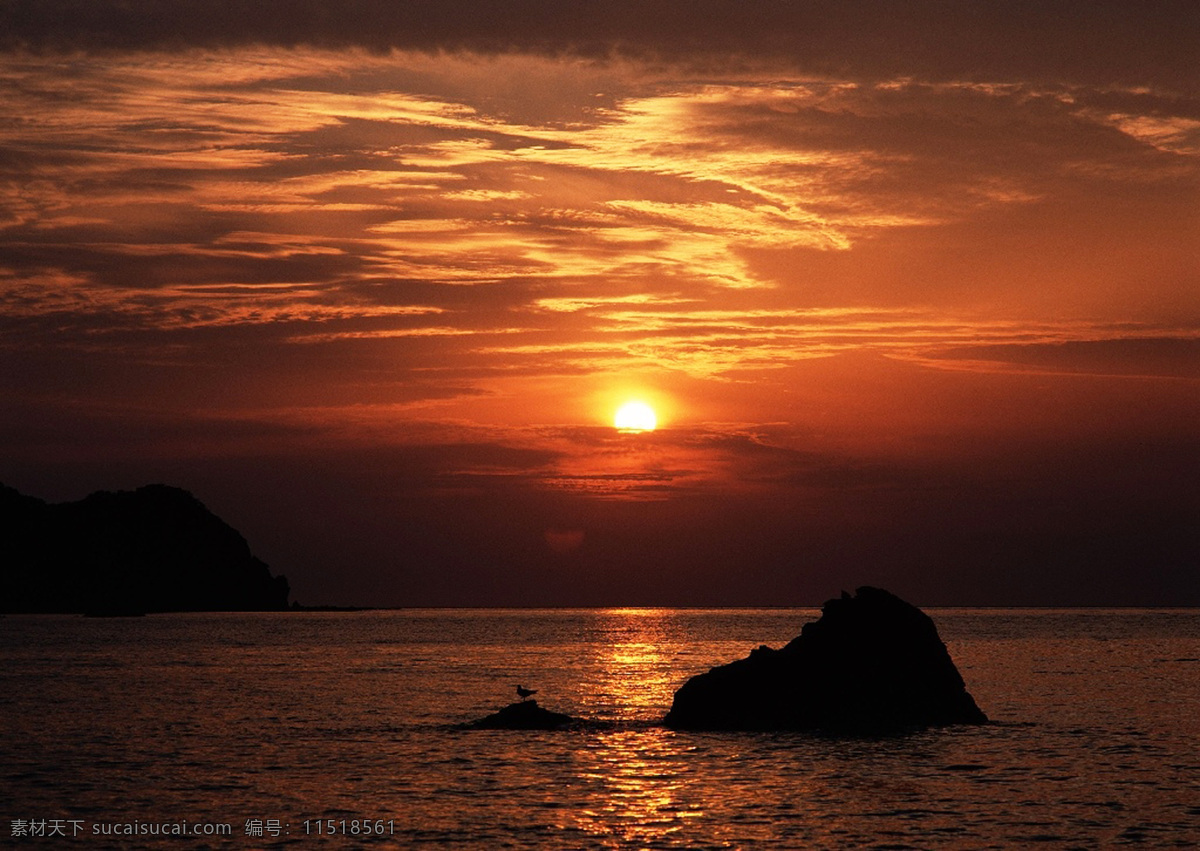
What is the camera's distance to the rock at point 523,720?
64000mm

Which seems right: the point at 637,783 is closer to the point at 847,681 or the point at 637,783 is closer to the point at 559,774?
the point at 559,774

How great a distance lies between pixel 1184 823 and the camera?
3969 centimetres

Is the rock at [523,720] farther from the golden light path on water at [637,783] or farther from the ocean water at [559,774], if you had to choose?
the golden light path on water at [637,783]

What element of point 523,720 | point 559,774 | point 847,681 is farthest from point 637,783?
point 523,720

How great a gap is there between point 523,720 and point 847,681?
639 inches

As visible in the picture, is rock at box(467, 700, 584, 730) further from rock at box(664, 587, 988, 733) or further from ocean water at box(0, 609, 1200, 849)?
rock at box(664, 587, 988, 733)

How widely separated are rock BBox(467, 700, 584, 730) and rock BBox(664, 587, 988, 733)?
599 centimetres

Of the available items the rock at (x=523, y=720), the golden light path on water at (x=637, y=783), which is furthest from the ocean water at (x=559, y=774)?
the rock at (x=523, y=720)

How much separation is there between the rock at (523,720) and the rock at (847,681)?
5991 mm

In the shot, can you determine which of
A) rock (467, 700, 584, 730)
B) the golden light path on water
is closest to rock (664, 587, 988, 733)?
the golden light path on water

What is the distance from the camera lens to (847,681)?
2384 inches

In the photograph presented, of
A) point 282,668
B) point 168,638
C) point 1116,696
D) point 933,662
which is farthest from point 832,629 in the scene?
point 168,638

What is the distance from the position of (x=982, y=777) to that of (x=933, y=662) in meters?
13.8

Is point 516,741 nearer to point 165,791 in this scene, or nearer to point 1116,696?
point 165,791
